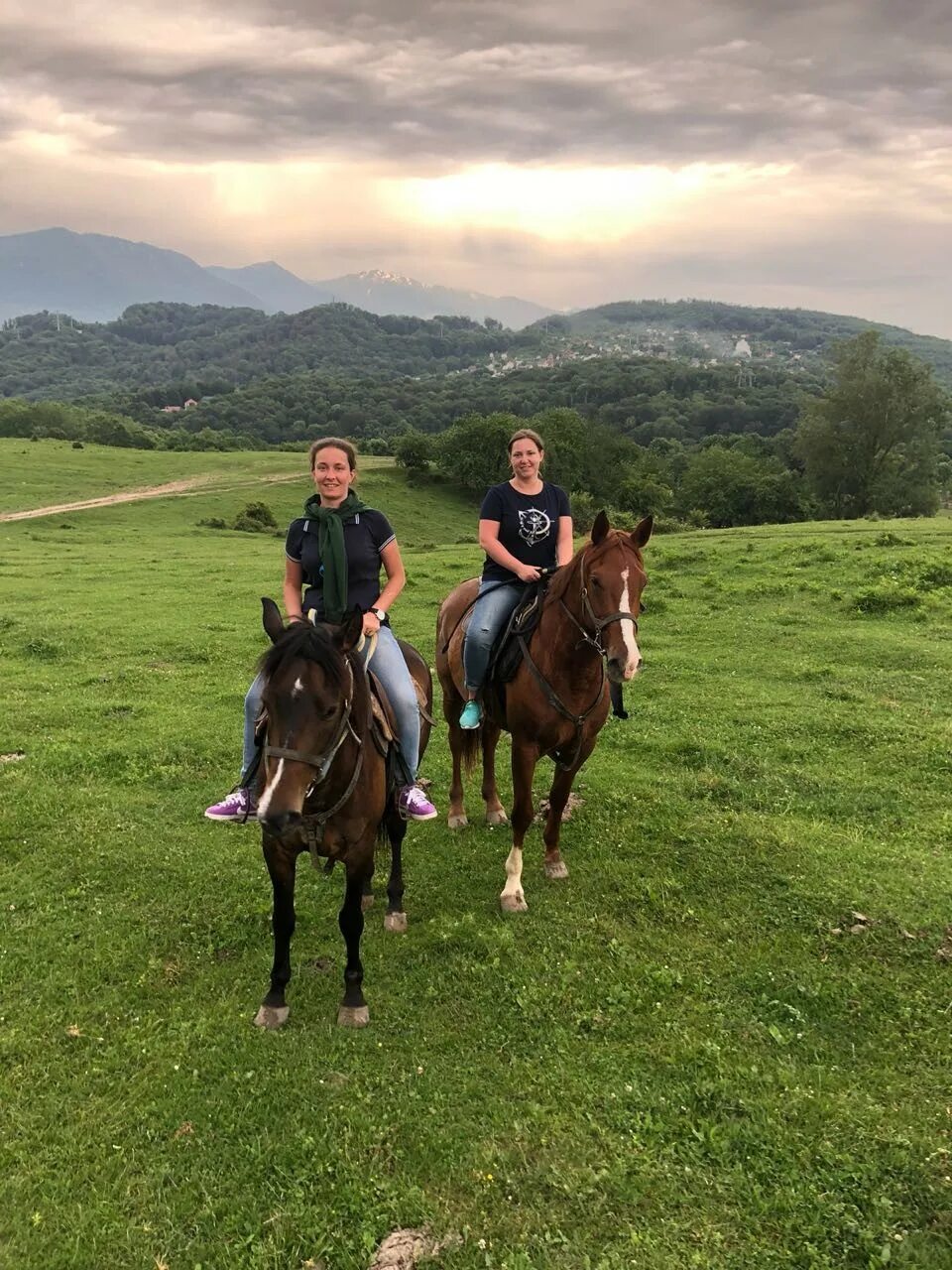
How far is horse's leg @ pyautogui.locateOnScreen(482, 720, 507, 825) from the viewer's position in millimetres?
8383

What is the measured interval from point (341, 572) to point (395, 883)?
296 cm

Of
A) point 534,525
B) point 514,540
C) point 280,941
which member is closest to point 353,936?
point 280,941

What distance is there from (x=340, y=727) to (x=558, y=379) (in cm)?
18674

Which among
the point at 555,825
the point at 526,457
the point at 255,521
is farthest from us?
the point at 255,521

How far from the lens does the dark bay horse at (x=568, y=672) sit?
19.0 feet

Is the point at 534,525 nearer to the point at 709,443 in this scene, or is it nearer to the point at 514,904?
the point at 514,904

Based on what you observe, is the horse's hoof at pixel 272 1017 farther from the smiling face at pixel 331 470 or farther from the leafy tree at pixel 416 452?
the leafy tree at pixel 416 452

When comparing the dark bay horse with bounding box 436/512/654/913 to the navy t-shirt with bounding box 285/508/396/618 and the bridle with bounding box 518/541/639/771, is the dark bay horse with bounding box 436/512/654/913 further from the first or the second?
the navy t-shirt with bounding box 285/508/396/618

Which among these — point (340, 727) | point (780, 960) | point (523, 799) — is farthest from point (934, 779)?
point (340, 727)

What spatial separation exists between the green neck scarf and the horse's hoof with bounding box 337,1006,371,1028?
2.90m

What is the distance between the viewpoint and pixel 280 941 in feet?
17.4

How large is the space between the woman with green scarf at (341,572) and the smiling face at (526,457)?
1.77 m

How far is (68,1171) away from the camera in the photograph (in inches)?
161

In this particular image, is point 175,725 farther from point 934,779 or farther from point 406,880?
point 934,779
